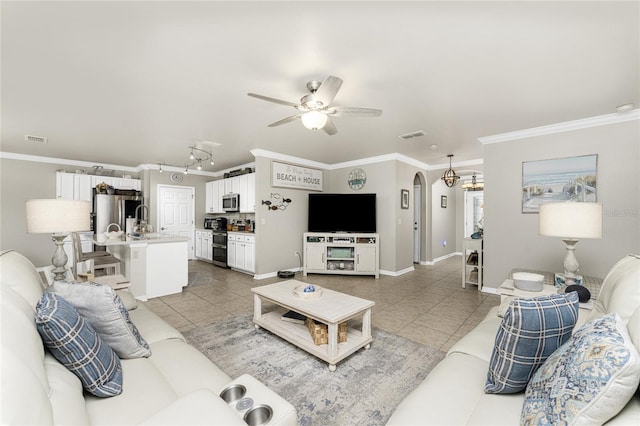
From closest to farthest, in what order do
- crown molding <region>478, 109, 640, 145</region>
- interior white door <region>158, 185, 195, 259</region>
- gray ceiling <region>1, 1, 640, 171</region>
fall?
gray ceiling <region>1, 1, 640, 171</region>
crown molding <region>478, 109, 640, 145</region>
interior white door <region>158, 185, 195, 259</region>

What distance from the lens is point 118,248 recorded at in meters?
4.35

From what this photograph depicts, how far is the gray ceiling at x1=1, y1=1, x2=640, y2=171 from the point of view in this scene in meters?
1.65

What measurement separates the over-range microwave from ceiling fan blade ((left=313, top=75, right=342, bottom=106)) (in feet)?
13.9

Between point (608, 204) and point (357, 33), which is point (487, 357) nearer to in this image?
point (357, 33)

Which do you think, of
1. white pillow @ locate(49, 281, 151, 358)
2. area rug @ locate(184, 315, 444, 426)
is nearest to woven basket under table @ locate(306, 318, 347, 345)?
area rug @ locate(184, 315, 444, 426)

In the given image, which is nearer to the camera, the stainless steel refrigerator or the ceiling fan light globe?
the ceiling fan light globe

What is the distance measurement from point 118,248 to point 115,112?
224 cm

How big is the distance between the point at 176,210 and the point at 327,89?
5.95 metres

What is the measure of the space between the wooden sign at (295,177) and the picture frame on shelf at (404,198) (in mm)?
1775

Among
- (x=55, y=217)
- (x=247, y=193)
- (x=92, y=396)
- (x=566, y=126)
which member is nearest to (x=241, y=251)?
(x=247, y=193)

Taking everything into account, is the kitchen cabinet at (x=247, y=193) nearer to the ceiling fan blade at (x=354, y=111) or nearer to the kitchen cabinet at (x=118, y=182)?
the kitchen cabinet at (x=118, y=182)

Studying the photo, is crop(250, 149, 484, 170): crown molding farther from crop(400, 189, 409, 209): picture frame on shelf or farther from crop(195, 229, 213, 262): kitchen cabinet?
crop(195, 229, 213, 262): kitchen cabinet

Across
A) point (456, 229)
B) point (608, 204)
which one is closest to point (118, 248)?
point (608, 204)

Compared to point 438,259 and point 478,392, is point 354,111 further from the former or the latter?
point 438,259
